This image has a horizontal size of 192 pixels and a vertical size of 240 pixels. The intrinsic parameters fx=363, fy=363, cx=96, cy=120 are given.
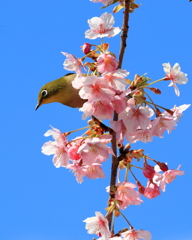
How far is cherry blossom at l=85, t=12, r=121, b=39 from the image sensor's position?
272 centimetres

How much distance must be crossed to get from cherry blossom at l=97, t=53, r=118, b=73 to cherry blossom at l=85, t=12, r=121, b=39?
0.34 m

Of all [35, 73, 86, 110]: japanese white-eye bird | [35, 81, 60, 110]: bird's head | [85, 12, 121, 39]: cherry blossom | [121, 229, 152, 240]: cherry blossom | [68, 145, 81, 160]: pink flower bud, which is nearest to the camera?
[121, 229, 152, 240]: cherry blossom

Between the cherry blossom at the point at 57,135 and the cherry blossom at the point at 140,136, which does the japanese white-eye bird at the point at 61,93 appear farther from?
the cherry blossom at the point at 140,136

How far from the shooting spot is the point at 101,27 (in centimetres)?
273

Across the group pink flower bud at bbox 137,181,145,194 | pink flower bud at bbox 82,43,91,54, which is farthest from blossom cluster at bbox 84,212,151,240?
pink flower bud at bbox 82,43,91,54


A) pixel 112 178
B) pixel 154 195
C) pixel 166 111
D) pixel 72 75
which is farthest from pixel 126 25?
pixel 72 75

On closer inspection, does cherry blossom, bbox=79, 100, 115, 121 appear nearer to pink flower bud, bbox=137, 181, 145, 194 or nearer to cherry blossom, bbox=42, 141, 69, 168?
cherry blossom, bbox=42, 141, 69, 168

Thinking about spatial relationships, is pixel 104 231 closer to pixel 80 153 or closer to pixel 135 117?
pixel 80 153

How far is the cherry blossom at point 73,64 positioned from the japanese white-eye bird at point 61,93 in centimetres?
229

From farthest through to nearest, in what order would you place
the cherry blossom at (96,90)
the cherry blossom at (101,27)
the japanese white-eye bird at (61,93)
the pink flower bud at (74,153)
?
the japanese white-eye bird at (61,93)
the cherry blossom at (101,27)
the pink flower bud at (74,153)
the cherry blossom at (96,90)

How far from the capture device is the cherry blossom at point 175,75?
9.11 ft

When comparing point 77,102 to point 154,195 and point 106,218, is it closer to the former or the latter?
point 154,195

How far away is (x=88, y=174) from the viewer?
279cm

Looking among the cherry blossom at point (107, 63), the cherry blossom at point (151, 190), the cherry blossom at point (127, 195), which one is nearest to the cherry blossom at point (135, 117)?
the cherry blossom at point (107, 63)
